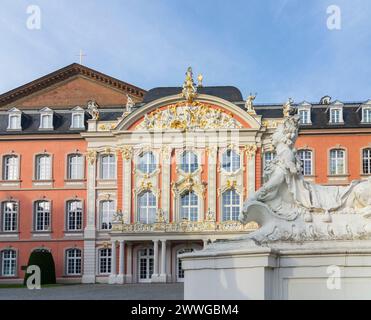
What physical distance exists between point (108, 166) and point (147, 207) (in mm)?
3965

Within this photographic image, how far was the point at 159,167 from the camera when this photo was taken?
46875mm

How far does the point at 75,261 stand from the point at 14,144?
844 centimetres

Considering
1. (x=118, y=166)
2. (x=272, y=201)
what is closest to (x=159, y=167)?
(x=118, y=166)

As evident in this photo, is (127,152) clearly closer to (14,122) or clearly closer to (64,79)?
(14,122)

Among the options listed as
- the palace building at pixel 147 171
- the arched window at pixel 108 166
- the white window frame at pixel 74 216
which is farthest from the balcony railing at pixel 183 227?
the arched window at pixel 108 166

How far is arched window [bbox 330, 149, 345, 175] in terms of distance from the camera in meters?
47.8

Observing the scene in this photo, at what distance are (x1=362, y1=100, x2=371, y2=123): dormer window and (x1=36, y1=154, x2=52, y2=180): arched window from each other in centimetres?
1975

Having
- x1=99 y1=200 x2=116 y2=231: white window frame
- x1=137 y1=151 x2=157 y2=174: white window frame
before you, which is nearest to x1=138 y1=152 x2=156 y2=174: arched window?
x1=137 y1=151 x2=157 y2=174: white window frame

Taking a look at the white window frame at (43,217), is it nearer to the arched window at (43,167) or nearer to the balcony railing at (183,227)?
the arched window at (43,167)

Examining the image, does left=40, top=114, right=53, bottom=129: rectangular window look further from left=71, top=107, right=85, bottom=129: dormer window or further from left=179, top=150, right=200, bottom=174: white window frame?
left=179, top=150, right=200, bottom=174: white window frame

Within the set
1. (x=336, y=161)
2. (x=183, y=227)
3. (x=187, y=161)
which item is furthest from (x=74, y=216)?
(x=336, y=161)

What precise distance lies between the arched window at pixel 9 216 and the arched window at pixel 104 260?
585 centimetres

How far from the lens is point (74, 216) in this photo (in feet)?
160
